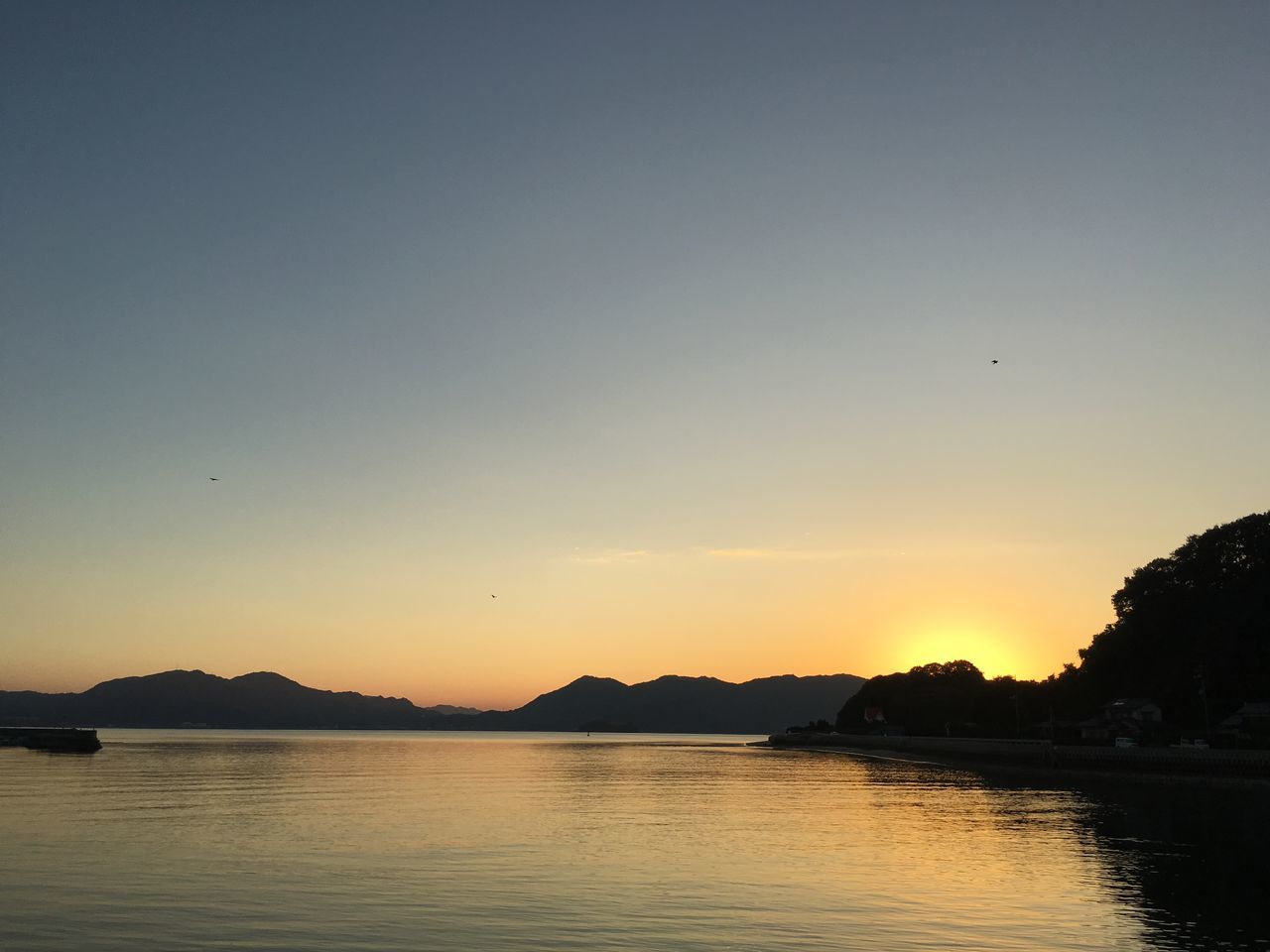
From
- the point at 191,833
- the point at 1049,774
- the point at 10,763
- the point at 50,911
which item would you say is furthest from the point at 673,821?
the point at 10,763

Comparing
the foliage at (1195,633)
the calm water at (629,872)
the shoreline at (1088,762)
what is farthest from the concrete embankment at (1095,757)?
the foliage at (1195,633)

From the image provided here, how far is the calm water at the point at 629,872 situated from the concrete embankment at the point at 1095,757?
411 centimetres

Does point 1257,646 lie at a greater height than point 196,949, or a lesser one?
greater

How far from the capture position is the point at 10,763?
107m

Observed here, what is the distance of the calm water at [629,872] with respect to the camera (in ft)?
82.2

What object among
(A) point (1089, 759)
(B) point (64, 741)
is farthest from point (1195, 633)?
(B) point (64, 741)

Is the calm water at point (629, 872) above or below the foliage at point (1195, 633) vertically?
below

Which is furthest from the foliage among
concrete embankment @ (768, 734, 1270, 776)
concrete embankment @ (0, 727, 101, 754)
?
concrete embankment @ (0, 727, 101, 754)

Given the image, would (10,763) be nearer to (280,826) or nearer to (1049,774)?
(280,826)

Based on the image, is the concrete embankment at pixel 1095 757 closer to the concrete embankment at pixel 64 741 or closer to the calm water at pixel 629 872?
the calm water at pixel 629 872

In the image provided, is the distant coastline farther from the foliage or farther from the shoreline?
the foliage

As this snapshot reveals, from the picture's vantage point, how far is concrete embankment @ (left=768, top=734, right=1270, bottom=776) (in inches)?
2729

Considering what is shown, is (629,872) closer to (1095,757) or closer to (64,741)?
(1095,757)

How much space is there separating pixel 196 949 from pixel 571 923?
9121mm
